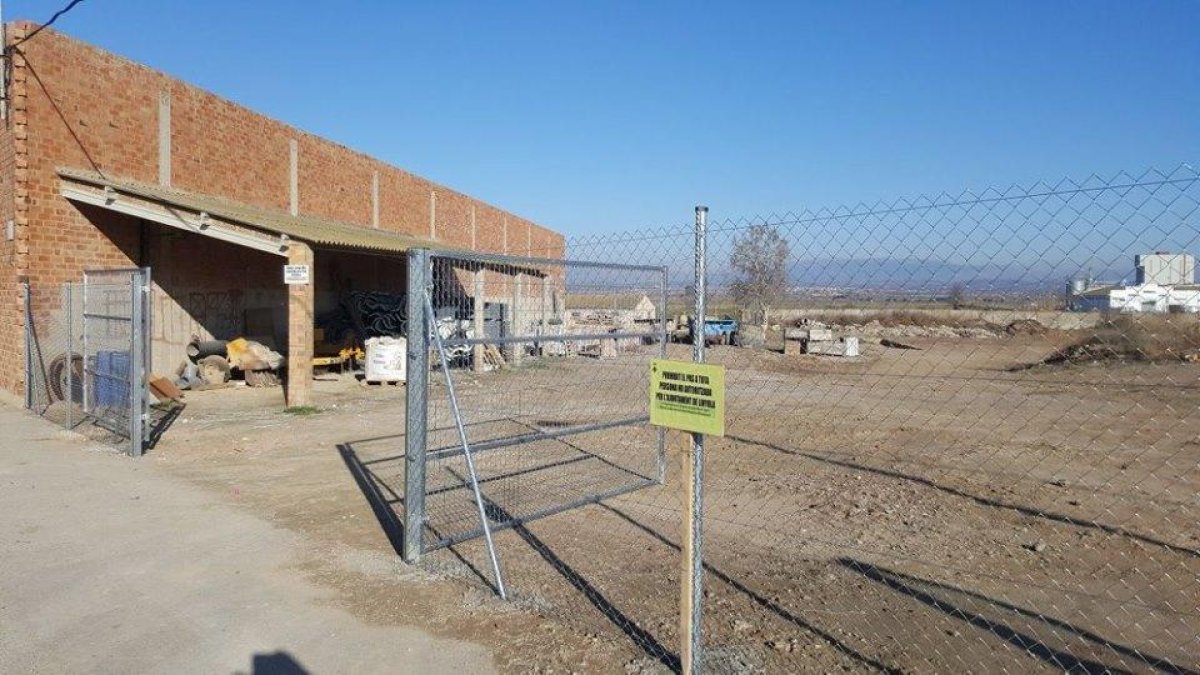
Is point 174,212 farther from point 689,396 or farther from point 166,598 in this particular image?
point 689,396

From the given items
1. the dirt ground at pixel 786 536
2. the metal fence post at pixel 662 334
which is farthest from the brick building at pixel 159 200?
the metal fence post at pixel 662 334

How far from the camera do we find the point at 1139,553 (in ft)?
19.9

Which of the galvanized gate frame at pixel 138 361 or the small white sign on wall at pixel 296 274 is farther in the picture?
the small white sign on wall at pixel 296 274

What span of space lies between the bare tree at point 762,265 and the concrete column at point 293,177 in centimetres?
1772

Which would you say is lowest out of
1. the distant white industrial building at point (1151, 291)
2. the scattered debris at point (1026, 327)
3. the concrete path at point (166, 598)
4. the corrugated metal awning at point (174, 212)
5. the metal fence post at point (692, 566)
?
the concrete path at point (166, 598)

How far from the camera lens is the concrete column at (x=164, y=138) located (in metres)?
16.3

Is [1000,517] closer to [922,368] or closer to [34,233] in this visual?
[34,233]

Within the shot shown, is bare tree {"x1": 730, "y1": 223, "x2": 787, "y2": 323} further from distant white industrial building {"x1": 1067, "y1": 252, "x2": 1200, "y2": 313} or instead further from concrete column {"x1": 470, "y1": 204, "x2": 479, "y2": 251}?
concrete column {"x1": 470, "y1": 204, "x2": 479, "y2": 251}

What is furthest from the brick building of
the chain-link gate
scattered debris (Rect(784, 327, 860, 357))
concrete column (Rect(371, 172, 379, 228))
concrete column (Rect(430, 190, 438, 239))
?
scattered debris (Rect(784, 327, 860, 357))

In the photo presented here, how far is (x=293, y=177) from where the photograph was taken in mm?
21062

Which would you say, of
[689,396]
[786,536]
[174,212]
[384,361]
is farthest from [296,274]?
[689,396]

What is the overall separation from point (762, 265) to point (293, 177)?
18779mm

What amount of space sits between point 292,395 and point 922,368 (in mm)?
18325

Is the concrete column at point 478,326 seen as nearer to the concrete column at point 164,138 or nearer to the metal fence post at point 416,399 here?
the concrete column at point 164,138
